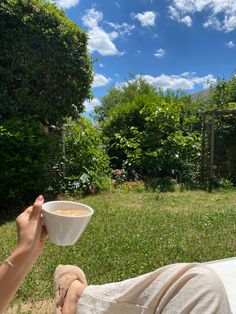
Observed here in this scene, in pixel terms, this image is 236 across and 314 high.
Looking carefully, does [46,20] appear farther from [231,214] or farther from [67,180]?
[231,214]

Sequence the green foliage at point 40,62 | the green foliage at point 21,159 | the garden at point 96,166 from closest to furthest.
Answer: the garden at point 96,166
the green foliage at point 21,159
the green foliage at point 40,62

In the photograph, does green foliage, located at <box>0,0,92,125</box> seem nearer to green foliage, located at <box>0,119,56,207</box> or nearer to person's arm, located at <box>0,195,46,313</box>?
green foliage, located at <box>0,119,56,207</box>

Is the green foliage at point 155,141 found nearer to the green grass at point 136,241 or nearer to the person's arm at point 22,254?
the green grass at point 136,241

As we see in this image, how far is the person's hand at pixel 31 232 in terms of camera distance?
1.12m

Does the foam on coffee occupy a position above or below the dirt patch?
above

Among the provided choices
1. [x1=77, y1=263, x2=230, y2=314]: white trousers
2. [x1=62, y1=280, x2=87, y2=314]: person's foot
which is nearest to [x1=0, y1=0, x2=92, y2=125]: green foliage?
[x1=62, y1=280, x2=87, y2=314]: person's foot

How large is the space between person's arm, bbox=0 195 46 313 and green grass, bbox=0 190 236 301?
5.88ft

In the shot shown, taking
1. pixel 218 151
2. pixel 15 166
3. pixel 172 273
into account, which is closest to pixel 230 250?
pixel 172 273

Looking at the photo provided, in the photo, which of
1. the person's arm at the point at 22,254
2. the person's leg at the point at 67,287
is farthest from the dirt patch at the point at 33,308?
A: the person's arm at the point at 22,254

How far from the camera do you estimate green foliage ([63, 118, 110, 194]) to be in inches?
270

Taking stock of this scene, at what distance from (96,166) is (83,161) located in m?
0.31

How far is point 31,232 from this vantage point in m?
1.14

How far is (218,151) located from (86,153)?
3.79 metres

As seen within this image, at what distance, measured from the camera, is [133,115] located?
1018 centimetres
